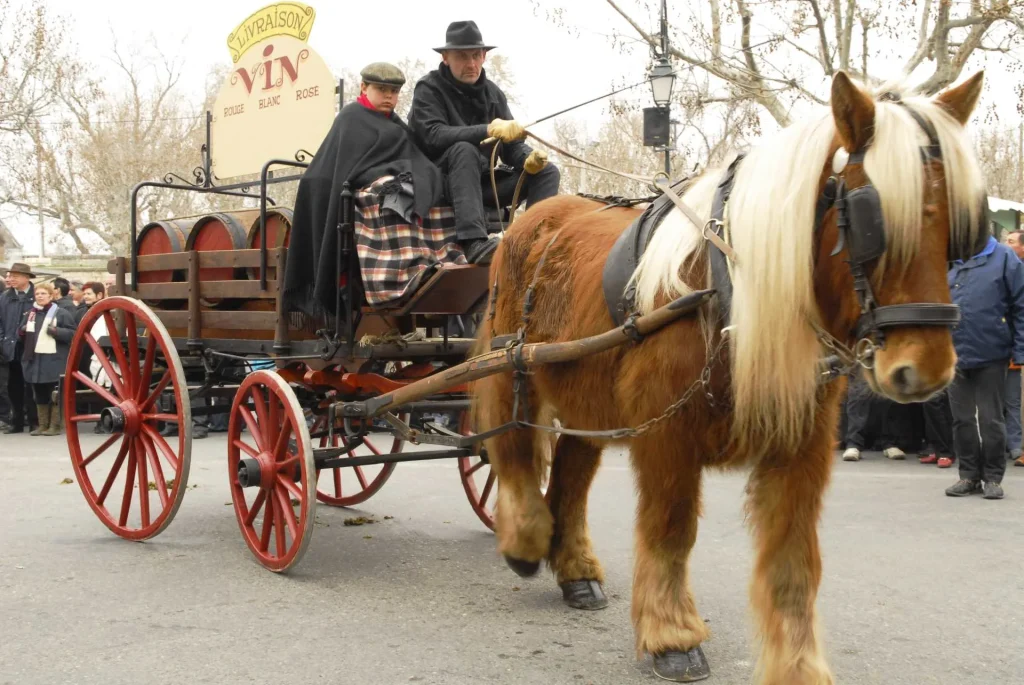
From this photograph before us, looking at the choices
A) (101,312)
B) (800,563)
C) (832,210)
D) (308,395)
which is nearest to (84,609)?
(308,395)

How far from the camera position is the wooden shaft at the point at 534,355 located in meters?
3.38

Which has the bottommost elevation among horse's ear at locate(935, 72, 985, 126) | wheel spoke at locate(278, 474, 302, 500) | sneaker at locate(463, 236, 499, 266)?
wheel spoke at locate(278, 474, 302, 500)

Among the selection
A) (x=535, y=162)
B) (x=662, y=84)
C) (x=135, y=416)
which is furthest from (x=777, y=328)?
(x=662, y=84)

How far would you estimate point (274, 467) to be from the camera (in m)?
5.29

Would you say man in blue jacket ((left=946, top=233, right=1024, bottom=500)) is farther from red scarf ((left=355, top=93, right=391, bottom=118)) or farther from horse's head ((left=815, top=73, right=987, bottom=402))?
horse's head ((left=815, top=73, right=987, bottom=402))

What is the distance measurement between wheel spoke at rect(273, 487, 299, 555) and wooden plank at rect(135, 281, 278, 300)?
111cm

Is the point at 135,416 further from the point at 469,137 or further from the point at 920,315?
the point at 920,315

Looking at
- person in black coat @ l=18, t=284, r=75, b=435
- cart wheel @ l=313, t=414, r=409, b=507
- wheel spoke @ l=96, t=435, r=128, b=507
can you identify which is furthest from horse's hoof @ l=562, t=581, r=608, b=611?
person in black coat @ l=18, t=284, r=75, b=435

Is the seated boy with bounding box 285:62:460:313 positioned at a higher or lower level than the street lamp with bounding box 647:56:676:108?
lower

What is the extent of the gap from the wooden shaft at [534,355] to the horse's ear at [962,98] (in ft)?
2.87

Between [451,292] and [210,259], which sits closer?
[451,292]

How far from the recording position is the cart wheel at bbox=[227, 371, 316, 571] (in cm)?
496

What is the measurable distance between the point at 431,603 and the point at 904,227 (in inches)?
113

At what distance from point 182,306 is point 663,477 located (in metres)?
4.25
